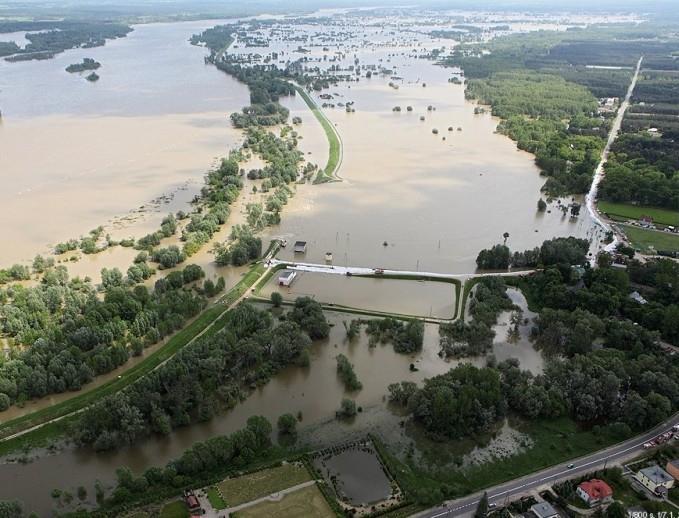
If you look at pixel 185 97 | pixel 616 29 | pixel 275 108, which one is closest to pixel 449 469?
pixel 275 108

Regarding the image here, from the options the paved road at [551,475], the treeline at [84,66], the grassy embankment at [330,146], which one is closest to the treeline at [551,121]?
the grassy embankment at [330,146]

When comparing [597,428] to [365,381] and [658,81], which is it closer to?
[365,381]

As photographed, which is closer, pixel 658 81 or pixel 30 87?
pixel 30 87

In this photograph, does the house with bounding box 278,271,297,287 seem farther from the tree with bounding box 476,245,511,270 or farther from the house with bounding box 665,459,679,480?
the house with bounding box 665,459,679,480

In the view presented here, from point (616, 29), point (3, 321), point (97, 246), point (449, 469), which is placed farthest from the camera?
point (616, 29)

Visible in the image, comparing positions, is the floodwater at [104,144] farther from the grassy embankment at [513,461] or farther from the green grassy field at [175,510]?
the grassy embankment at [513,461]

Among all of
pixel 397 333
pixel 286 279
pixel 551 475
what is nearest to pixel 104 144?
pixel 286 279

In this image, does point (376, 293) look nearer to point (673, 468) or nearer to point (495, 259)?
point (495, 259)
